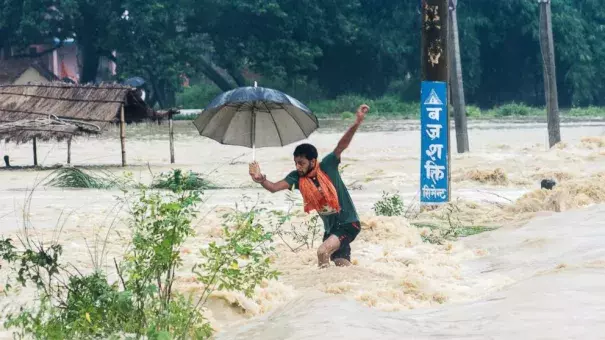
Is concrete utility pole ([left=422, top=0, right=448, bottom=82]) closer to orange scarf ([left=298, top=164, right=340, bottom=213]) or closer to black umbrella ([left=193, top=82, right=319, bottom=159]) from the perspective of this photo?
black umbrella ([left=193, top=82, right=319, bottom=159])

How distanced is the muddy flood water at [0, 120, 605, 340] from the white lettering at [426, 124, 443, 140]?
37.4 inches

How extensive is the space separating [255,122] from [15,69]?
46.6 m

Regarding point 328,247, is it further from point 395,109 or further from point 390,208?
point 395,109

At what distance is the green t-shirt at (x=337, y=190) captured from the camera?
435 inches

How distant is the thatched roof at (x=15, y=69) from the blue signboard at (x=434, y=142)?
1698 inches

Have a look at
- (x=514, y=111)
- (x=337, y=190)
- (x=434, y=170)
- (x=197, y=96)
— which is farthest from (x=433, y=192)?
(x=197, y=96)

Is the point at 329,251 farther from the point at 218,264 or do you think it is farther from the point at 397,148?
the point at 397,148

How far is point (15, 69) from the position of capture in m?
58.3

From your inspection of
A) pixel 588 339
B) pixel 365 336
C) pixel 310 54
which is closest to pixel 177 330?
pixel 365 336

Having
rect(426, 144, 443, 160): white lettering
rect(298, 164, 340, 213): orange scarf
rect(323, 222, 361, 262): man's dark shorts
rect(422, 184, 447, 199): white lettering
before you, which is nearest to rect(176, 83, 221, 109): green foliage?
→ rect(422, 184, 447, 199): white lettering

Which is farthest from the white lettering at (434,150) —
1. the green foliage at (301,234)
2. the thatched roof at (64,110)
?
the thatched roof at (64,110)

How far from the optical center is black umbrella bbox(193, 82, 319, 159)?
13.2 meters

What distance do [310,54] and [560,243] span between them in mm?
44905

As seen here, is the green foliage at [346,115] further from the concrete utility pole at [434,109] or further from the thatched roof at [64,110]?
the concrete utility pole at [434,109]
